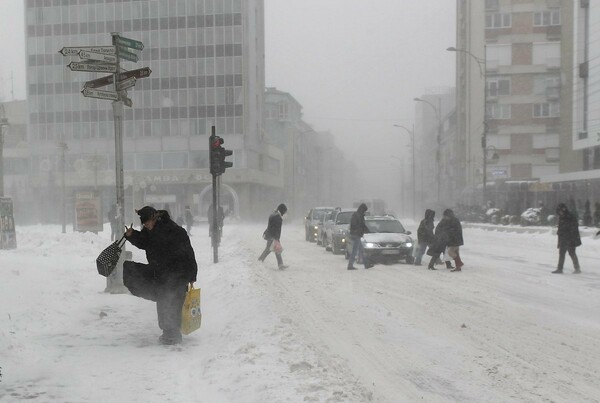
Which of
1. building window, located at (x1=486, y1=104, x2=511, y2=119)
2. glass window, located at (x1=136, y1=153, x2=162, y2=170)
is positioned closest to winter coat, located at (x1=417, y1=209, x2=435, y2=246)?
building window, located at (x1=486, y1=104, x2=511, y2=119)

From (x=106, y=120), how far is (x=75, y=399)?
6795cm

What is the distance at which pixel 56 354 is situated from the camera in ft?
21.7

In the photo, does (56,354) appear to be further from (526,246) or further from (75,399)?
(526,246)

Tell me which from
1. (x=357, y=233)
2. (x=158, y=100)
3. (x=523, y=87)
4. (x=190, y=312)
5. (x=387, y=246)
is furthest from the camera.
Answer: (x=158, y=100)

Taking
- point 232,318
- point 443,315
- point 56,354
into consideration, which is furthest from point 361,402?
point 443,315

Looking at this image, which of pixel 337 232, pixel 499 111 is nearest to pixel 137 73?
pixel 337 232

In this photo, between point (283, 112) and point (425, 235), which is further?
point (283, 112)

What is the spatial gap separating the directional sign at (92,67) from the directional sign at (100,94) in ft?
1.19

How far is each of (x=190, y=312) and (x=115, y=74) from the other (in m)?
5.76

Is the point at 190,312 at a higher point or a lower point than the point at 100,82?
lower

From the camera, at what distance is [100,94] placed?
11.2 m

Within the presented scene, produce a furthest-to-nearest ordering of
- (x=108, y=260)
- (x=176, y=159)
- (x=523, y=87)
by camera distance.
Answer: (x=176, y=159) < (x=523, y=87) < (x=108, y=260)

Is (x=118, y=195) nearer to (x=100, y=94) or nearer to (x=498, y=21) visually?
(x=100, y=94)

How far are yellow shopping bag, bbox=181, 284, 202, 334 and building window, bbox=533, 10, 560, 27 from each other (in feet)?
224
